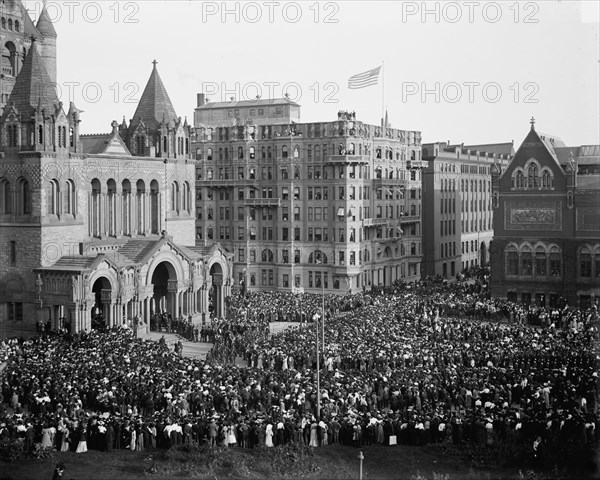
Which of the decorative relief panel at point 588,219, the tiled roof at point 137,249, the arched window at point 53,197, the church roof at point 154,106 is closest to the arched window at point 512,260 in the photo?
the decorative relief panel at point 588,219

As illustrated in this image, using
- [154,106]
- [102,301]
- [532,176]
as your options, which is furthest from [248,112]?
[102,301]

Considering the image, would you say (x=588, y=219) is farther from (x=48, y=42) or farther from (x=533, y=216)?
(x=48, y=42)

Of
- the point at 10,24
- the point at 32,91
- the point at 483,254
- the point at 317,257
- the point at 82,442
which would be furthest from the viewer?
the point at 483,254

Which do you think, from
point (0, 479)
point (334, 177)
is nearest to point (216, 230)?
point (334, 177)

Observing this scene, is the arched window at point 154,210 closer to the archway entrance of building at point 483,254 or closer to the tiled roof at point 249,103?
the tiled roof at point 249,103

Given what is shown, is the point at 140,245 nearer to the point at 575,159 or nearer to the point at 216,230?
the point at 216,230
